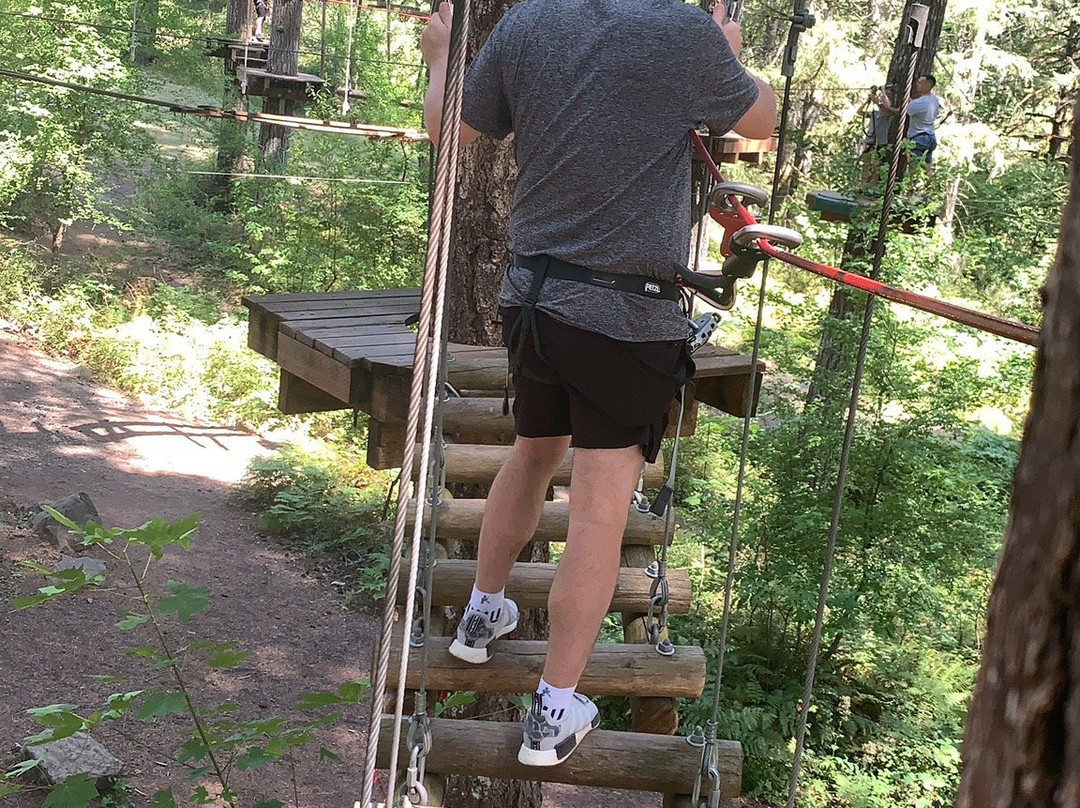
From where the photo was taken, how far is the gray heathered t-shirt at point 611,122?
6.97ft

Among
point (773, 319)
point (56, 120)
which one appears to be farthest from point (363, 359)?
point (56, 120)

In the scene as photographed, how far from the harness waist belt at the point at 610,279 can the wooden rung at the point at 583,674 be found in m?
0.92

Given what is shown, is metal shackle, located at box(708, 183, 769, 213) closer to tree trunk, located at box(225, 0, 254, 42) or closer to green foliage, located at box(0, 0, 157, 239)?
green foliage, located at box(0, 0, 157, 239)

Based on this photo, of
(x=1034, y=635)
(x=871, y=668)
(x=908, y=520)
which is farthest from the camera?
(x=871, y=668)

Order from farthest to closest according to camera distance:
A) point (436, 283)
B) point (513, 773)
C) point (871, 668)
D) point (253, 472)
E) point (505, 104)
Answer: point (253, 472) → point (871, 668) → point (513, 773) → point (505, 104) → point (436, 283)

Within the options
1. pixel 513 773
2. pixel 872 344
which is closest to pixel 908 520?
pixel 872 344

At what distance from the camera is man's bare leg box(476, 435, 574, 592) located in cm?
246

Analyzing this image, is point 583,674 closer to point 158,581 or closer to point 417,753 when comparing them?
point 417,753

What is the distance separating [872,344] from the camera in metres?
6.05

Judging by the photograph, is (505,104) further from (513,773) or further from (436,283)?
(513,773)

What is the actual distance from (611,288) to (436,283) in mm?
535

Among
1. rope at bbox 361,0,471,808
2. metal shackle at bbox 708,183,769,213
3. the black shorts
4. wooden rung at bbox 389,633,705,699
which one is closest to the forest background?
metal shackle at bbox 708,183,769,213

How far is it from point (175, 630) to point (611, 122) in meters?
4.78

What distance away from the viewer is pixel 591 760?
2473mm
